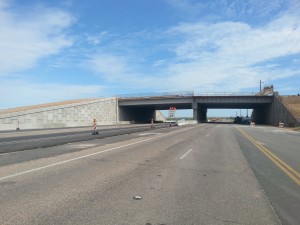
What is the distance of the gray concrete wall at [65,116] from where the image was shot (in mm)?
48700

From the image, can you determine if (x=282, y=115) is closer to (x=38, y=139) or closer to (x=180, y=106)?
(x=180, y=106)

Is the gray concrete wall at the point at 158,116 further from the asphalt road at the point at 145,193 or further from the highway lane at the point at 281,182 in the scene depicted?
the asphalt road at the point at 145,193

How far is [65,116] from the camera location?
6147cm

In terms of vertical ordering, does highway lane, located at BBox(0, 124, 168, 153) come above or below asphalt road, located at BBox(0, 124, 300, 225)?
above

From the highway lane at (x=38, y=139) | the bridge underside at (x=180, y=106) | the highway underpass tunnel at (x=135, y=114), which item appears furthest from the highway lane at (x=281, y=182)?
the highway underpass tunnel at (x=135, y=114)

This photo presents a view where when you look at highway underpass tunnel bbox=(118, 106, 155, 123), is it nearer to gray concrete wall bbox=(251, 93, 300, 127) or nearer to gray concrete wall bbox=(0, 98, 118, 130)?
gray concrete wall bbox=(0, 98, 118, 130)

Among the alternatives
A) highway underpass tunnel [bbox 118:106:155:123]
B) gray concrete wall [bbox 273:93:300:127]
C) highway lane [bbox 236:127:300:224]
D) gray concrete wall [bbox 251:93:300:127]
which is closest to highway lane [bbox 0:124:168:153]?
highway lane [bbox 236:127:300:224]

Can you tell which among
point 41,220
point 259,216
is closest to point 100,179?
point 41,220

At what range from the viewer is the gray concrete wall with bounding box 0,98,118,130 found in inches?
1917

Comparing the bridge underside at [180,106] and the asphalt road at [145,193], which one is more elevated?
the bridge underside at [180,106]

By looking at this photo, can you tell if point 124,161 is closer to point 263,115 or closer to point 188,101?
point 188,101

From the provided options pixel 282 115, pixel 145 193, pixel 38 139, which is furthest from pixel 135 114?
pixel 145 193

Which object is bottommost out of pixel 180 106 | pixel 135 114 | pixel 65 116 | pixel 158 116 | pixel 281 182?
pixel 281 182

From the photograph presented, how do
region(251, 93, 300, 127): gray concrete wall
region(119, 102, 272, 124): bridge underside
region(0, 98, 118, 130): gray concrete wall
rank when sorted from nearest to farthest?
region(0, 98, 118, 130): gray concrete wall → region(251, 93, 300, 127): gray concrete wall → region(119, 102, 272, 124): bridge underside
